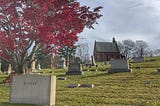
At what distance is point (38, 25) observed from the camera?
1433cm

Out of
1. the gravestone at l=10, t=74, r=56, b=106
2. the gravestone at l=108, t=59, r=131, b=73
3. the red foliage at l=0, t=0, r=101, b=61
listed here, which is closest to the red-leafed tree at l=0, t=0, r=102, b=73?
the red foliage at l=0, t=0, r=101, b=61

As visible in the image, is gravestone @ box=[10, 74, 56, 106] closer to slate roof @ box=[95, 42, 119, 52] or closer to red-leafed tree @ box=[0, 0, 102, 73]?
red-leafed tree @ box=[0, 0, 102, 73]

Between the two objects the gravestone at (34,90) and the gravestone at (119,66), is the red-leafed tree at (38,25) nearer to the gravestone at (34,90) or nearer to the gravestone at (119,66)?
the gravestone at (34,90)

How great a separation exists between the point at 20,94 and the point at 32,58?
4.08m

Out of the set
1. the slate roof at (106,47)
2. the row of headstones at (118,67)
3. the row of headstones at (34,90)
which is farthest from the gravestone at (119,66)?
the slate roof at (106,47)

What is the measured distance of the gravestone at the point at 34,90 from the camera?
11547 mm

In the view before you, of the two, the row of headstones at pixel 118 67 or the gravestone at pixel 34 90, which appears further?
the row of headstones at pixel 118 67

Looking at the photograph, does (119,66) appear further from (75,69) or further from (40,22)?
(40,22)

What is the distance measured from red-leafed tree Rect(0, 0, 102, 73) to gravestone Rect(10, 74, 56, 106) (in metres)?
2.77

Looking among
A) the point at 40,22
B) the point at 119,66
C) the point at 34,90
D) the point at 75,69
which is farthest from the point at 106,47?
the point at 34,90

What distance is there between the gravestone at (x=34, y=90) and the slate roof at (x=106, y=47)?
89.4 meters

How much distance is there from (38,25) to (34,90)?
146 inches

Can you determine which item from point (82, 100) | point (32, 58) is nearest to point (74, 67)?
point (32, 58)

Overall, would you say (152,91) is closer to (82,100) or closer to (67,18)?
(82,100)
